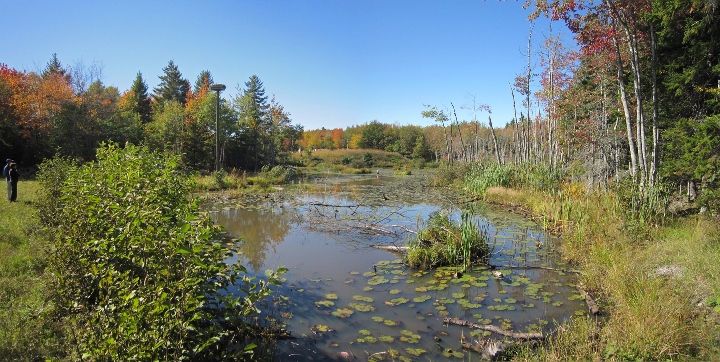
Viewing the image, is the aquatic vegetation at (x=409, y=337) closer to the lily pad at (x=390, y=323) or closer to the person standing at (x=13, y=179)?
the lily pad at (x=390, y=323)

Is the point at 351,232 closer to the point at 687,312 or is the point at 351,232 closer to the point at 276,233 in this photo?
the point at 276,233

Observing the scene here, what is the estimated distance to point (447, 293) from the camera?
572cm

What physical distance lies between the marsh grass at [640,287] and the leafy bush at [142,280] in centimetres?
279

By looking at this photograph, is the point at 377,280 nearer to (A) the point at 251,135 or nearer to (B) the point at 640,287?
(B) the point at 640,287

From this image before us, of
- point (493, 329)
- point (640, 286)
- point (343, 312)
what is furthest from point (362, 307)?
point (640, 286)

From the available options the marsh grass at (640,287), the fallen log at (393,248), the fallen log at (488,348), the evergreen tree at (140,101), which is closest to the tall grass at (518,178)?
the marsh grass at (640,287)

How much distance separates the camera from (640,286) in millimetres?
4336

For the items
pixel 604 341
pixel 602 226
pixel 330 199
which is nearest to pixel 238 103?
pixel 330 199

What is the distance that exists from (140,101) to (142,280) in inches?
1759

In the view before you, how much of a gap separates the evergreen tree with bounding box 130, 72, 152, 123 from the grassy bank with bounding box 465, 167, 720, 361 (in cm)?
4161

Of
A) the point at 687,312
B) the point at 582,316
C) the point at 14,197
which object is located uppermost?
the point at 14,197

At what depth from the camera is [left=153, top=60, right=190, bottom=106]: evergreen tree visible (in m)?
47.4

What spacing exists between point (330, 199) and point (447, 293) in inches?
441

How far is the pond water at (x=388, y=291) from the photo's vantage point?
4.27 meters
